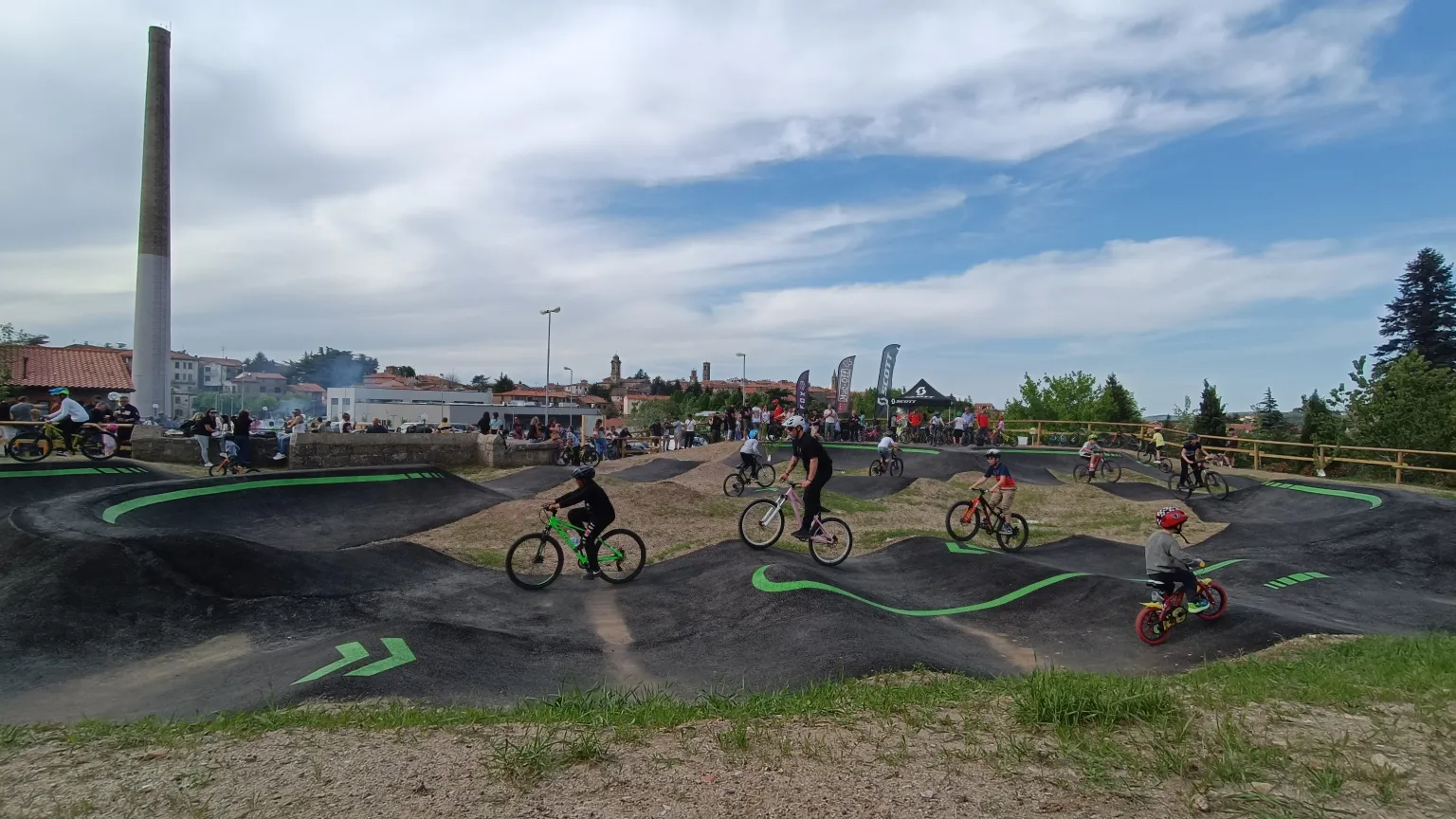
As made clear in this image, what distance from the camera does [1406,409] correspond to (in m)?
31.4

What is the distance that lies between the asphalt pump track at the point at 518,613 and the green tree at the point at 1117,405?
5900 cm

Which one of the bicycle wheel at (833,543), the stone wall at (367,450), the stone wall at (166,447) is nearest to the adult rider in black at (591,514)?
the bicycle wheel at (833,543)

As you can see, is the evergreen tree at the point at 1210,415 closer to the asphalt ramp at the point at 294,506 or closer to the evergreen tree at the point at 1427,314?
the evergreen tree at the point at 1427,314

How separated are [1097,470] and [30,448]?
2738 cm

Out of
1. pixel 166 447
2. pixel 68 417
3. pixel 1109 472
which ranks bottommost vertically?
pixel 1109 472

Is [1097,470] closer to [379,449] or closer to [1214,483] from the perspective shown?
[1214,483]

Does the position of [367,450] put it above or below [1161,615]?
above

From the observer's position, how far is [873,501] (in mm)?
21000

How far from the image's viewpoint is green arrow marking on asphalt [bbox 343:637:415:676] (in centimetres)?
677

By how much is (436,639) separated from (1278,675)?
7.21m


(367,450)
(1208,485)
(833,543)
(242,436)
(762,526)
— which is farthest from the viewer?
(367,450)

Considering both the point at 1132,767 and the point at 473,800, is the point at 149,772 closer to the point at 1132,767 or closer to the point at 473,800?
the point at 473,800

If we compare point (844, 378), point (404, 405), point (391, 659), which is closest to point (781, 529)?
point (391, 659)

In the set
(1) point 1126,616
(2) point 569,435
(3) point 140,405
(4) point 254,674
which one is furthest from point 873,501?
(3) point 140,405
